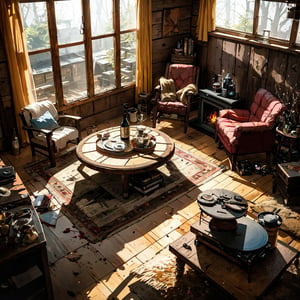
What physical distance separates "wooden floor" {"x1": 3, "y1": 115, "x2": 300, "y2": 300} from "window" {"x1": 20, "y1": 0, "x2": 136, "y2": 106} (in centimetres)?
164

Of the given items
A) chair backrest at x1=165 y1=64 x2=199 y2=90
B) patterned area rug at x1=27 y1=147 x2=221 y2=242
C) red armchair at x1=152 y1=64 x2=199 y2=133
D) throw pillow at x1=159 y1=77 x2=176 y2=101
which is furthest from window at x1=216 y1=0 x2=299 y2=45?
patterned area rug at x1=27 y1=147 x2=221 y2=242

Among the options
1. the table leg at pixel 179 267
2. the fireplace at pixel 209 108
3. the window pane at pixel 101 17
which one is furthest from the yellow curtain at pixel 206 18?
the table leg at pixel 179 267

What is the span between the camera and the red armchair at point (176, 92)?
6.34 m

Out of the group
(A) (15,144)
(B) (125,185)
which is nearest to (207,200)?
(B) (125,185)

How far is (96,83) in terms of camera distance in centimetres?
651

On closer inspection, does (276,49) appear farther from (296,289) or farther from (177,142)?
(296,289)

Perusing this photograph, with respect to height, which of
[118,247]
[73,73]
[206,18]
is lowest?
[118,247]

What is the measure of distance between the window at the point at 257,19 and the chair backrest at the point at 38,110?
10.2 ft

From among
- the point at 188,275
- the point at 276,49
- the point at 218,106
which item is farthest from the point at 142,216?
the point at 276,49

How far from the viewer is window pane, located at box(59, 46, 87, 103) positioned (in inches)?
235

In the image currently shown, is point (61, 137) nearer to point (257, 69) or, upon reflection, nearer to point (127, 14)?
point (127, 14)

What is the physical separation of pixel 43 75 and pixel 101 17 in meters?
1.32

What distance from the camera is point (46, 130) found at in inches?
209

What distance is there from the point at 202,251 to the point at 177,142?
9.61ft
